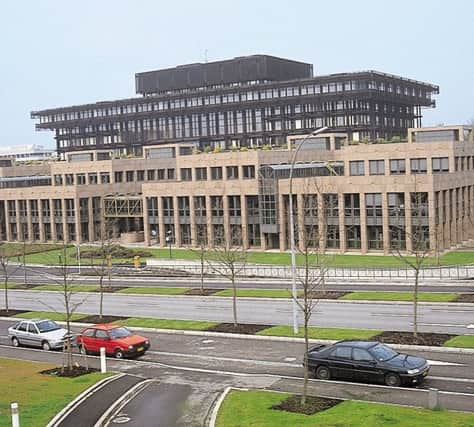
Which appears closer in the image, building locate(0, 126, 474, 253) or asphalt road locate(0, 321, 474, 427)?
asphalt road locate(0, 321, 474, 427)

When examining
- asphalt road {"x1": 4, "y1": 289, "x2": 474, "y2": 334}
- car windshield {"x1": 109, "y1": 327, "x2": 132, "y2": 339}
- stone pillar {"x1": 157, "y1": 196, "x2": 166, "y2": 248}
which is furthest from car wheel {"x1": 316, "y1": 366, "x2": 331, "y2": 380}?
stone pillar {"x1": 157, "y1": 196, "x2": 166, "y2": 248}

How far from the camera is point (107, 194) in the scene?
106375mm

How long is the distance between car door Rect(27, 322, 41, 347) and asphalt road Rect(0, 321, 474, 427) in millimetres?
628

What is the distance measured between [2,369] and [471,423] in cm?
1965

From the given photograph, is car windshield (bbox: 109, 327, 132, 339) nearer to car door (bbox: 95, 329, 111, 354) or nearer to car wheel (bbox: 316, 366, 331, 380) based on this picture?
car door (bbox: 95, 329, 111, 354)

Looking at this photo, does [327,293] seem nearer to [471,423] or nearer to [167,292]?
[167,292]

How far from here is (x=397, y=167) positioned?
258ft

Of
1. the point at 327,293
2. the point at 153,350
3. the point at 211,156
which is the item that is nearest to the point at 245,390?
the point at 153,350

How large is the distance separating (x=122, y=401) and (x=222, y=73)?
121028 millimetres

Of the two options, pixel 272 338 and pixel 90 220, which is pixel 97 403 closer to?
pixel 272 338

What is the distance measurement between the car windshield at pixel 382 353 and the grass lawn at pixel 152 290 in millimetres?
27991

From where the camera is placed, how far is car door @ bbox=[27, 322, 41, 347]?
124 ft

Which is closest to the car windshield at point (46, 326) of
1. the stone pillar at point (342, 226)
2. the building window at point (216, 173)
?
the stone pillar at point (342, 226)

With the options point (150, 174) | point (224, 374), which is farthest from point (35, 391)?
point (150, 174)
